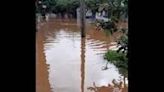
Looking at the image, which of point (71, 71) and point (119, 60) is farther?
point (119, 60)

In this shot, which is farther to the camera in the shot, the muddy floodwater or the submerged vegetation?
the submerged vegetation

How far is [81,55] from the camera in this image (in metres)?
9.45

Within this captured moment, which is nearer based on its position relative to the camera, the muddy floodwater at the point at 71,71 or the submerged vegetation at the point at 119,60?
the muddy floodwater at the point at 71,71
